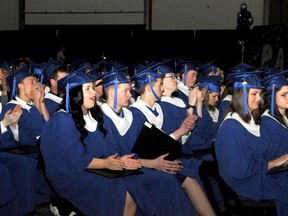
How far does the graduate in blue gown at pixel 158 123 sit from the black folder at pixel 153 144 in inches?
2.1

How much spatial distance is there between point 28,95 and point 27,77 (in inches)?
7.2

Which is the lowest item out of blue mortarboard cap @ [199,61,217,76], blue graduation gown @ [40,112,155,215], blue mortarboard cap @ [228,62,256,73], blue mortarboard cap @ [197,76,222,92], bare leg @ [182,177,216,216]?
bare leg @ [182,177,216,216]

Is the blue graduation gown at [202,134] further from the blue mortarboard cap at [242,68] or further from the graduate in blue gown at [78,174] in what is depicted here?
the graduate in blue gown at [78,174]

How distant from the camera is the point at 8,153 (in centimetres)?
557

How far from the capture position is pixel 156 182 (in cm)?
499

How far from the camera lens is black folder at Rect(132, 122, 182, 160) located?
5008 mm

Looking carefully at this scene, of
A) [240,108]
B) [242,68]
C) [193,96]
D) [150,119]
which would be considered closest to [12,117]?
[150,119]

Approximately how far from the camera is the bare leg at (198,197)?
529 centimetres

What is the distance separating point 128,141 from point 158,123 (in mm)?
624

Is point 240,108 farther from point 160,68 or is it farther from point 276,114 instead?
point 160,68

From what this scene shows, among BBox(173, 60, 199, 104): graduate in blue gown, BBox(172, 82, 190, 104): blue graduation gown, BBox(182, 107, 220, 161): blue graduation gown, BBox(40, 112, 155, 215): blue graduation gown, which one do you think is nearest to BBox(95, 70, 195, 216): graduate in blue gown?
BBox(40, 112, 155, 215): blue graduation gown

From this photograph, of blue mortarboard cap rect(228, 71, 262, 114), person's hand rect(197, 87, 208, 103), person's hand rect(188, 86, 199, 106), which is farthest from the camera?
person's hand rect(197, 87, 208, 103)

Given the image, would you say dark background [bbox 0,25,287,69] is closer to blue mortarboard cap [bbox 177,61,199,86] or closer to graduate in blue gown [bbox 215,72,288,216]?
blue mortarboard cap [bbox 177,61,199,86]

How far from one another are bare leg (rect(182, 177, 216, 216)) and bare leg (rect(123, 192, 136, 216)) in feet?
2.34
